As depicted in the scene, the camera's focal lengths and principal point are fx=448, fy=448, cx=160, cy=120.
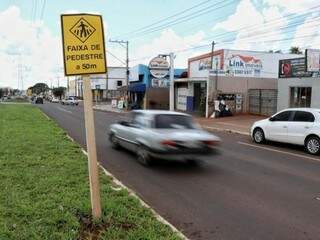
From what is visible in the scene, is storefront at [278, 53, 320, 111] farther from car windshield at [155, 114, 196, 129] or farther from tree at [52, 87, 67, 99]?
tree at [52, 87, 67, 99]

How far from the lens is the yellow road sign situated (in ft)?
19.3

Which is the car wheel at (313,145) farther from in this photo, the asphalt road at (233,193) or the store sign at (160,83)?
the store sign at (160,83)

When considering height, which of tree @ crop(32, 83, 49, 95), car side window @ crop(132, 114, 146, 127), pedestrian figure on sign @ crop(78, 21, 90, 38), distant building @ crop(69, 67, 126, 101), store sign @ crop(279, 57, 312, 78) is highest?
pedestrian figure on sign @ crop(78, 21, 90, 38)

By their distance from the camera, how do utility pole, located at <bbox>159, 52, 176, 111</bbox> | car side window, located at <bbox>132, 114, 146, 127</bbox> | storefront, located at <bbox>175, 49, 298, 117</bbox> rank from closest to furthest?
car side window, located at <bbox>132, 114, 146, 127</bbox>, storefront, located at <bbox>175, 49, 298, 117</bbox>, utility pole, located at <bbox>159, 52, 176, 111</bbox>

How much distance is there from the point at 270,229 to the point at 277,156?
8.24m

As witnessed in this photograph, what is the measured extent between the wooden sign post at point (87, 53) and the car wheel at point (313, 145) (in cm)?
1104

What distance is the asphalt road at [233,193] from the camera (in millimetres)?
6492

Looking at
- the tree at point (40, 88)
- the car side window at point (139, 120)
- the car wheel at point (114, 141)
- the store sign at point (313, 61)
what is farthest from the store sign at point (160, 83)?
the tree at point (40, 88)

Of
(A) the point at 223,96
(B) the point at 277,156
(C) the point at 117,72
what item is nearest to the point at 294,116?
(B) the point at 277,156

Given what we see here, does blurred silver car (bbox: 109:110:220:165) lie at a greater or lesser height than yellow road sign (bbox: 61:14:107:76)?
lesser

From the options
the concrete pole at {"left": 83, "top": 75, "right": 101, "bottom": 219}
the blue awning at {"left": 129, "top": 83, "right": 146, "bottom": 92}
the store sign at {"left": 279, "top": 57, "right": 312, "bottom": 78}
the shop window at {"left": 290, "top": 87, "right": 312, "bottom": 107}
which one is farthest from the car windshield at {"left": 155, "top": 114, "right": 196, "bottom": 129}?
the blue awning at {"left": 129, "top": 83, "right": 146, "bottom": 92}

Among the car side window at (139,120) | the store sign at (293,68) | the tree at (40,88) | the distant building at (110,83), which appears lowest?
the tree at (40,88)

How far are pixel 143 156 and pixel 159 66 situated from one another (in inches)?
1198

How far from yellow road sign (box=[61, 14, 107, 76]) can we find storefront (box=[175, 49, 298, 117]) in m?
29.4
